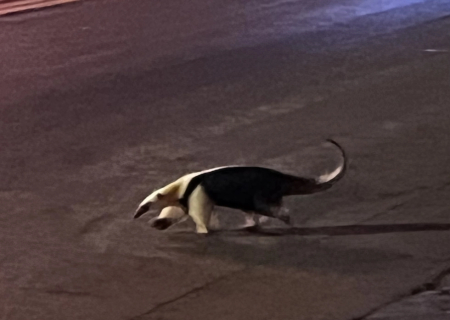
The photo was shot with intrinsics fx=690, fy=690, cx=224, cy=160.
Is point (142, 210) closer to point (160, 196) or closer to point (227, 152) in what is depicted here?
point (160, 196)

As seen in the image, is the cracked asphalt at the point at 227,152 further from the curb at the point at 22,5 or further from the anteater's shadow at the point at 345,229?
the curb at the point at 22,5

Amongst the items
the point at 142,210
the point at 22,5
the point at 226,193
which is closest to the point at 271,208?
the point at 226,193

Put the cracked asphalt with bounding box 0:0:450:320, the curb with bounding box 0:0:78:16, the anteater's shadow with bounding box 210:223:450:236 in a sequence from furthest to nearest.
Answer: the curb with bounding box 0:0:78:16 → the anteater's shadow with bounding box 210:223:450:236 → the cracked asphalt with bounding box 0:0:450:320

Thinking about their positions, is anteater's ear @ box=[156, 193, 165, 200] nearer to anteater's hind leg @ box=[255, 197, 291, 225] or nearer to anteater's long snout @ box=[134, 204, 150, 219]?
anteater's long snout @ box=[134, 204, 150, 219]

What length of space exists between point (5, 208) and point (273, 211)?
514mm

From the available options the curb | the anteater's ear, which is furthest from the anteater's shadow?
the curb

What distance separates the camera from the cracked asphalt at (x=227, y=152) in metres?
1.01

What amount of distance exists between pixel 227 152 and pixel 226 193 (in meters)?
0.35

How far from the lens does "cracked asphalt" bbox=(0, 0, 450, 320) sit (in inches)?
39.9

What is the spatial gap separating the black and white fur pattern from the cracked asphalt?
0.06m

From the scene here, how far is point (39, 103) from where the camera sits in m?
1.75

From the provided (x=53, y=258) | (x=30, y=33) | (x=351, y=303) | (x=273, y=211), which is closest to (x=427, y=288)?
(x=351, y=303)

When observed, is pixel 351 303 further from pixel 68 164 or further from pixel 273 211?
pixel 68 164

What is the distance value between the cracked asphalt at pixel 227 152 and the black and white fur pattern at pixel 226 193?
0.06 meters
